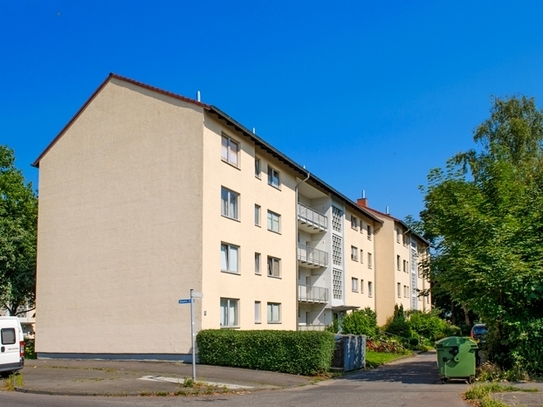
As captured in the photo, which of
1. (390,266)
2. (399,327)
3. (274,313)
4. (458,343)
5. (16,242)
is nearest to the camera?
(458,343)

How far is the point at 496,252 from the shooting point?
1803 cm

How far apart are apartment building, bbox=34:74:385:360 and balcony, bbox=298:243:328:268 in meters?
4.32

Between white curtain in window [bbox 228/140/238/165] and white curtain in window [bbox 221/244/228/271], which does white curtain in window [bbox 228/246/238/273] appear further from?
white curtain in window [bbox 228/140/238/165]

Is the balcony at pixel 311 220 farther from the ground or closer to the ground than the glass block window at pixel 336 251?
farther from the ground

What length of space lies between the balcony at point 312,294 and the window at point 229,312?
26.0 feet

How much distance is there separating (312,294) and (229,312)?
11.1 m

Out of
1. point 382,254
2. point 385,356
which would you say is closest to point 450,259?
point 385,356

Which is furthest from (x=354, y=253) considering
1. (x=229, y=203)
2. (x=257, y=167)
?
(x=229, y=203)

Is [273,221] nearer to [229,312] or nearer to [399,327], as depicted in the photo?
[229,312]

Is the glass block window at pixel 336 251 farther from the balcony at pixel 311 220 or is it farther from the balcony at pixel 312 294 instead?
the balcony at pixel 312 294

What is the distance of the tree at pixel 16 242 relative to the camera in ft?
110

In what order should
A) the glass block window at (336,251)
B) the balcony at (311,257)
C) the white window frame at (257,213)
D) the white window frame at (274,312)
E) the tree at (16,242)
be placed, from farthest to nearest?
1. the glass block window at (336,251)
2. the balcony at (311,257)
3. the tree at (16,242)
4. the white window frame at (274,312)
5. the white window frame at (257,213)

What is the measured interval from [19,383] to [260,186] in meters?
14.4

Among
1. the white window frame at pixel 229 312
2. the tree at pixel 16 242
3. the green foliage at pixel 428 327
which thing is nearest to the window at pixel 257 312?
the white window frame at pixel 229 312
